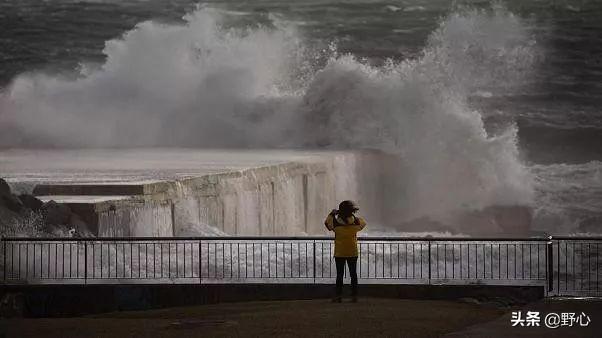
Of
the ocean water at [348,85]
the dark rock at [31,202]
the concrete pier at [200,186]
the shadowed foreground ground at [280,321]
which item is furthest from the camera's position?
the ocean water at [348,85]

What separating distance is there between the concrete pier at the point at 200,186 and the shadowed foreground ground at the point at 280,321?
11.6ft

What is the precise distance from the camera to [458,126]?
87.9ft

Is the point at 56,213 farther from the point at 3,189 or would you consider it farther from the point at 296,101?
the point at 296,101

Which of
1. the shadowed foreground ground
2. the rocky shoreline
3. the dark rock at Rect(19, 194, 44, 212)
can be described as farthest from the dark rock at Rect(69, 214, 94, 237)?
the shadowed foreground ground

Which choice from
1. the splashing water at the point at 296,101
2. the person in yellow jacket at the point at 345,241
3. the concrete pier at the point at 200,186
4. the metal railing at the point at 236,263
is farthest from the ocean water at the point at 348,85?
the person in yellow jacket at the point at 345,241

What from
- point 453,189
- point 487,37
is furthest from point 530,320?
point 487,37

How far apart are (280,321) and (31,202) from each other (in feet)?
16.0

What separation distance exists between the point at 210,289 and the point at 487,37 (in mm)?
22574

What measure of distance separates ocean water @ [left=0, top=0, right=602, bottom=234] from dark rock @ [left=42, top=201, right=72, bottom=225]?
1132 cm

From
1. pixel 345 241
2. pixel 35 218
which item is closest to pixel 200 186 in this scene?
pixel 35 218

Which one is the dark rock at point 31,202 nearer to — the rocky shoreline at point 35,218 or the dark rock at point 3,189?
the rocky shoreline at point 35,218

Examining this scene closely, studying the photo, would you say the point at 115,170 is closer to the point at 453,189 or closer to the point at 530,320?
the point at 453,189

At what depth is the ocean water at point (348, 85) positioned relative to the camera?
26.5m

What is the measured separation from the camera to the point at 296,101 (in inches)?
1179
